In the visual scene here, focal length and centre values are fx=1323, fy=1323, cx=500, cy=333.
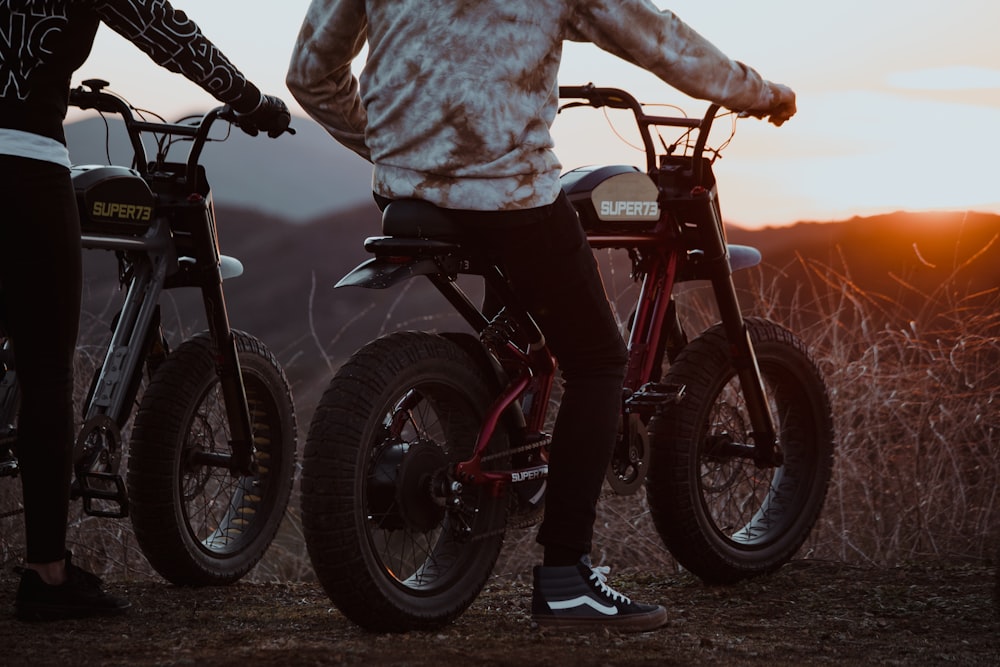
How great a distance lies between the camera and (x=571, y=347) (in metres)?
3.08

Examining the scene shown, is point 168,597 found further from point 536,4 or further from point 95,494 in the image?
point 536,4

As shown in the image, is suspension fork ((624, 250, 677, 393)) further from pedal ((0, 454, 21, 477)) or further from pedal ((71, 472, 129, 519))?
pedal ((0, 454, 21, 477))

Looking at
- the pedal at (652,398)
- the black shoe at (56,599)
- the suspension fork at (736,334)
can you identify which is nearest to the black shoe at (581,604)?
the pedal at (652,398)

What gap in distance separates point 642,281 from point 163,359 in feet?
4.70

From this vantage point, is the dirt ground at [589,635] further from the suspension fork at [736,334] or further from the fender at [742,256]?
→ the fender at [742,256]

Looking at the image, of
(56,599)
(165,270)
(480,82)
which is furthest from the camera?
(165,270)

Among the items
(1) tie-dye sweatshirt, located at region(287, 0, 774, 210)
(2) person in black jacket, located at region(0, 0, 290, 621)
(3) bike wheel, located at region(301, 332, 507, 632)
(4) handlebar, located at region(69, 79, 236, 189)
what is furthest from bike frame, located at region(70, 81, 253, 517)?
(1) tie-dye sweatshirt, located at region(287, 0, 774, 210)

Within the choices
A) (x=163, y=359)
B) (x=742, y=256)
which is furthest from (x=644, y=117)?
(x=163, y=359)

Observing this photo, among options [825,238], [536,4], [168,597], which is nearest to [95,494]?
[168,597]

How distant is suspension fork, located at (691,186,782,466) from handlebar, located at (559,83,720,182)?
0.43 feet

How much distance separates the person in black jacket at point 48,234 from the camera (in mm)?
3002

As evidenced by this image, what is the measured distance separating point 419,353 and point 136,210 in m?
1.13

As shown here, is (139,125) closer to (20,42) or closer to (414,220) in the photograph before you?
(20,42)

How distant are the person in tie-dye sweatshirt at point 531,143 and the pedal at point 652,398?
445 mm
